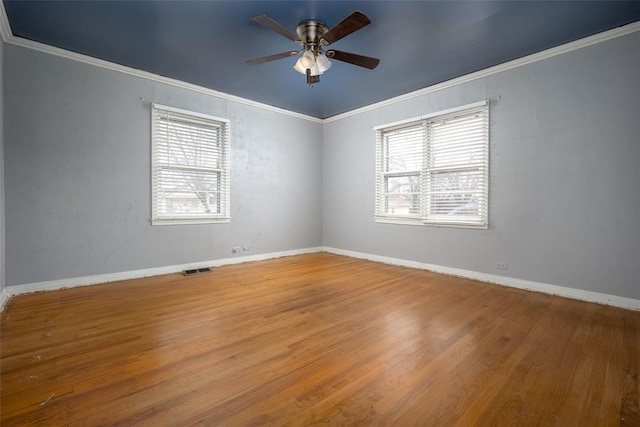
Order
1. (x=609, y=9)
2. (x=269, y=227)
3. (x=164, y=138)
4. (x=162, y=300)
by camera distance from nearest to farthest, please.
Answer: (x=609, y=9), (x=162, y=300), (x=164, y=138), (x=269, y=227)

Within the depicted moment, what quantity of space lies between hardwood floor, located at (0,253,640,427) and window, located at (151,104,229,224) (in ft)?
4.71

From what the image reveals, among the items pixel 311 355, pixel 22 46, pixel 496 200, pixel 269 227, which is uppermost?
pixel 22 46

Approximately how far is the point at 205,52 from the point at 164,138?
4.58 feet

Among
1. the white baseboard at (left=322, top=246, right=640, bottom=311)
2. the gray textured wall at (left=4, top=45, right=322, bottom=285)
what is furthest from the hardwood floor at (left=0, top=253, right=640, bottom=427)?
the gray textured wall at (left=4, top=45, right=322, bottom=285)

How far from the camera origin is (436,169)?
4.12 meters

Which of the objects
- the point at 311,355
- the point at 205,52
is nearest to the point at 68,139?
the point at 205,52

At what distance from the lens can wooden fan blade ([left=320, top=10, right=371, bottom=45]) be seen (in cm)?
220

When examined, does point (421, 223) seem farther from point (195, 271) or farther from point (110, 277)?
point (110, 277)

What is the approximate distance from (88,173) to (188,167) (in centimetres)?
116

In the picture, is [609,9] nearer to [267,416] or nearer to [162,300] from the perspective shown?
[267,416]

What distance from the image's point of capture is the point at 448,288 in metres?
3.34

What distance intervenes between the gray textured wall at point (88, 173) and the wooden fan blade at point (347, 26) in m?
2.53

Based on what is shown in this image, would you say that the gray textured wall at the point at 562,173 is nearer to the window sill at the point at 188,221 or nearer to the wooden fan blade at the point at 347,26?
the wooden fan blade at the point at 347,26

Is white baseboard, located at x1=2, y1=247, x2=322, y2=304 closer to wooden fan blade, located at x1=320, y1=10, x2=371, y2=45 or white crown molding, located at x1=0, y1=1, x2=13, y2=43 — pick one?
white crown molding, located at x1=0, y1=1, x2=13, y2=43
